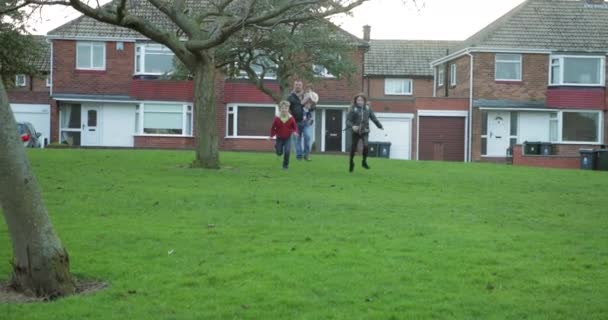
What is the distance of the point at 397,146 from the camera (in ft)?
143

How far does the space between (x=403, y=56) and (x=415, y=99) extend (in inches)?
584

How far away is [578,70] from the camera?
4116 centimetres

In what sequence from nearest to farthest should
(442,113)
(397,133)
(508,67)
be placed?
(508,67)
(442,113)
(397,133)

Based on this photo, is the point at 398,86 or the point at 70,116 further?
the point at 398,86

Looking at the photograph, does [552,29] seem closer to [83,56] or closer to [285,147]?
[83,56]

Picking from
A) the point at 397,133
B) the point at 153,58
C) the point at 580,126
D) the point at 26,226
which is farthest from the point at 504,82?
the point at 26,226

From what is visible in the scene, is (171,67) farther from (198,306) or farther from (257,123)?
(198,306)

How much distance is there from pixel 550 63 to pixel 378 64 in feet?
53.0

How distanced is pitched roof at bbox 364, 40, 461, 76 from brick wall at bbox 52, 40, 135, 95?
18318mm

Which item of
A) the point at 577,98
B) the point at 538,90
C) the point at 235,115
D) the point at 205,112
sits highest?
the point at 538,90

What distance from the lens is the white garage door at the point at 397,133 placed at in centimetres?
4338

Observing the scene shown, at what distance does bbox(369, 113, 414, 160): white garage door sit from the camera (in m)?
43.4

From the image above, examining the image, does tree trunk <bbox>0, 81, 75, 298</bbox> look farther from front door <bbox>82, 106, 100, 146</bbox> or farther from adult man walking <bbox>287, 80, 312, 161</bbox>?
front door <bbox>82, 106, 100, 146</bbox>

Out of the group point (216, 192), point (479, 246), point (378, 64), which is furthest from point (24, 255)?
point (378, 64)
